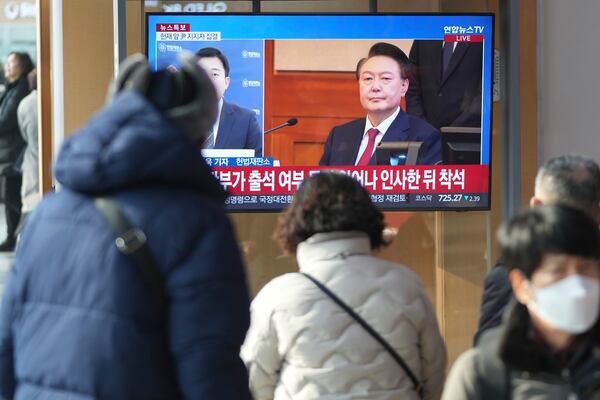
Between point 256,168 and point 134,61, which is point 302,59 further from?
point 134,61

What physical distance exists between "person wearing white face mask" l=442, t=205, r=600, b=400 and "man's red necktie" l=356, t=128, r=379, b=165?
3.28 m

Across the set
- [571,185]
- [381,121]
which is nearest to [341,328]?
[571,185]

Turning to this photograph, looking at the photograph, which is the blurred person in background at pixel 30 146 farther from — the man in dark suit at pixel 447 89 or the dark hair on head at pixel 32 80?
the man in dark suit at pixel 447 89

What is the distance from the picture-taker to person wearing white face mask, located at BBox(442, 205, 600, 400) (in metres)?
2.16

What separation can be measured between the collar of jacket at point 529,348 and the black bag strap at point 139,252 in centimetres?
73

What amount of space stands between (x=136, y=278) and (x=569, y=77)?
3947 mm

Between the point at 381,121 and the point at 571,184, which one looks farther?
the point at 381,121

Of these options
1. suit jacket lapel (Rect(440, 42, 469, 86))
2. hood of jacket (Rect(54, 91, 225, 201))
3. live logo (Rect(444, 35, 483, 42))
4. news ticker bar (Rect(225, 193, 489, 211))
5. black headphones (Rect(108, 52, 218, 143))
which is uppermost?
live logo (Rect(444, 35, 483, 42))

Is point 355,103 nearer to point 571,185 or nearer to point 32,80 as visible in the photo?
point 571,185

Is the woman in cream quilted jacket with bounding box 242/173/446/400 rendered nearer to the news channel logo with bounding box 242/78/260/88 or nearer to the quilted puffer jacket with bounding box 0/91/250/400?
the quilted puffer jacket with bounding box 0/91/250/400

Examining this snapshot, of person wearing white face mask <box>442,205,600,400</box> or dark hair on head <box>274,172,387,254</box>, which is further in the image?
dark hair on head <box>274,172,387,254</box>

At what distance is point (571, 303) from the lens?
2143 mm

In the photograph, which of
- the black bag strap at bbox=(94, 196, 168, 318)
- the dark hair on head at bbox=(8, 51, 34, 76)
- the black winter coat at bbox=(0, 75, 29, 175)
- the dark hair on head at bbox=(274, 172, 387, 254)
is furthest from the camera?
the dark hair on head at bbox=(8, 51, 34, 76)

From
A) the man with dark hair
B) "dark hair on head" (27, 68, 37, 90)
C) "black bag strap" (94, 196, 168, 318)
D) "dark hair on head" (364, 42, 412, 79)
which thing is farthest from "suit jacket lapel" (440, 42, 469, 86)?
"dark hair on head" (27, 68, 37, 90)
